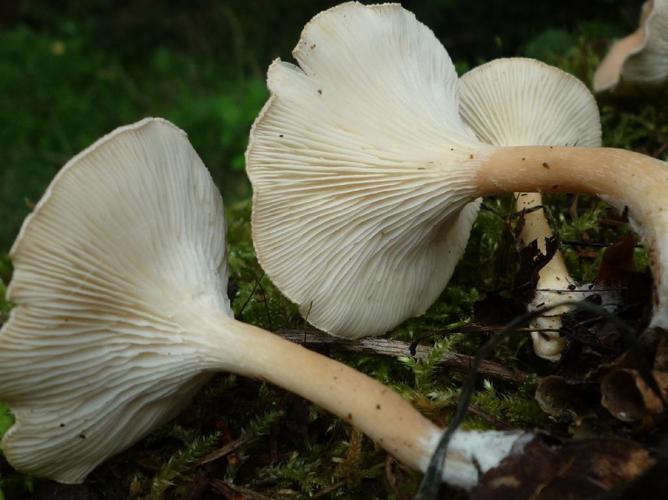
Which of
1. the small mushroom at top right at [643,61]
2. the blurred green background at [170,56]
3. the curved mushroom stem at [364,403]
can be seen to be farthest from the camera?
the blurred green background at [170,56]

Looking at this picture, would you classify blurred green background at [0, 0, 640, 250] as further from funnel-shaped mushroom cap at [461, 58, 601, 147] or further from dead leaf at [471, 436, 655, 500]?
dead leaf at [471, 436, 655, 500]

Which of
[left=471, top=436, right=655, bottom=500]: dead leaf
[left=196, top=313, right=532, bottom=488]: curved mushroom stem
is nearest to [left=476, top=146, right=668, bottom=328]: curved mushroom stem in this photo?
[left=471, top=436, right=655, bottom=500]: dead leaf

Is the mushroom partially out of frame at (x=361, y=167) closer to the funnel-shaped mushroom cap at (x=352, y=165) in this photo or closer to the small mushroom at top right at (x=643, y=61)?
the funnel-shaped mushroom cap at (x=352, y=165)

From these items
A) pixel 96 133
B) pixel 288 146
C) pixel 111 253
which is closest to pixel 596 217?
pixel 288 146

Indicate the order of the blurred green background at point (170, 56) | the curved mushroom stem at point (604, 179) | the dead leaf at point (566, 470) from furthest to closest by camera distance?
the blurred green background at point (170, 56) → the curved mushroom stem at point (604, 179) → the dead leaf at point (566, 470)

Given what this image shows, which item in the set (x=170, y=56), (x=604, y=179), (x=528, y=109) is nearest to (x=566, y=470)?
(x=604, y=179)

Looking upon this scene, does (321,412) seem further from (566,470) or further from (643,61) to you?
(643,61)

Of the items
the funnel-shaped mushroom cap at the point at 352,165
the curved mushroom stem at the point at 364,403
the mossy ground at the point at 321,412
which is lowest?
the mossy ground at the point at 321,412

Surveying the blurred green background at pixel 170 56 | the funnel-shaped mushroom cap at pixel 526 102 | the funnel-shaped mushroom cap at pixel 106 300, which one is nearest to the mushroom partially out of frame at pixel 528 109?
the funnel-shaped mushroom cap at pixel 526 102
